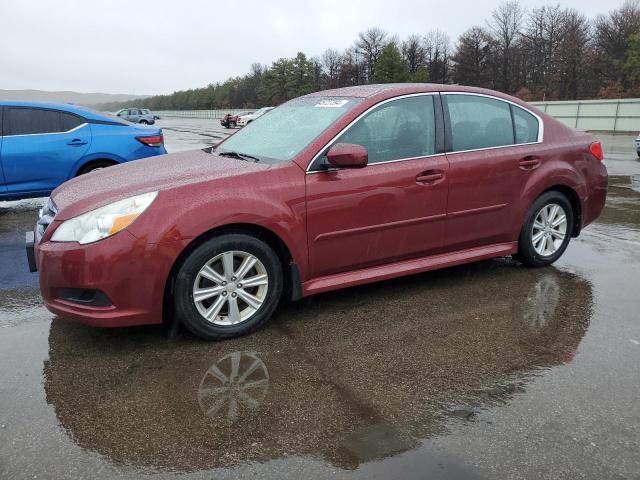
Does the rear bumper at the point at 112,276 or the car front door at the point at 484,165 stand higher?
the car front door at the point at 484,165

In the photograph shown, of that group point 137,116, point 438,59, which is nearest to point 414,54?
point 438,59

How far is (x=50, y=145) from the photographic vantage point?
7168 millimetres

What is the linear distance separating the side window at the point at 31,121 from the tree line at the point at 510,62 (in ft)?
180

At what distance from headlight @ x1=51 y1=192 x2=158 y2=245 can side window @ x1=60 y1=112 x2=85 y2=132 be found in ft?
14.6

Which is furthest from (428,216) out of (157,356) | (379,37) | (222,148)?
(379,37)

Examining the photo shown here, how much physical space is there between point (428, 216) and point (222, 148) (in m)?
1.80

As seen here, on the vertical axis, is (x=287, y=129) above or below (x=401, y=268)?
above

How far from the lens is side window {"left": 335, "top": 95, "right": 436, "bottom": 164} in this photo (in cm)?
412

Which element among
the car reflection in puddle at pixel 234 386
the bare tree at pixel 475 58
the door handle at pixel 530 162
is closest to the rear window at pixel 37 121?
the car reflection in puddle at pixel 234 386

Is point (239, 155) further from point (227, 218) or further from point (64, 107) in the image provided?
point (64, 107)

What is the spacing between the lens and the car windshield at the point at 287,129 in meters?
4.09

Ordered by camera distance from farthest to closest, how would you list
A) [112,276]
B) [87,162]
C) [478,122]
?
[87,162]
[478,122]
[112,276]

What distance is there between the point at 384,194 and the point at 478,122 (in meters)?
1.22

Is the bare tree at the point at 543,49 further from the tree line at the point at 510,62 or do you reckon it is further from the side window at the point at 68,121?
the side window at the point at 68,121
